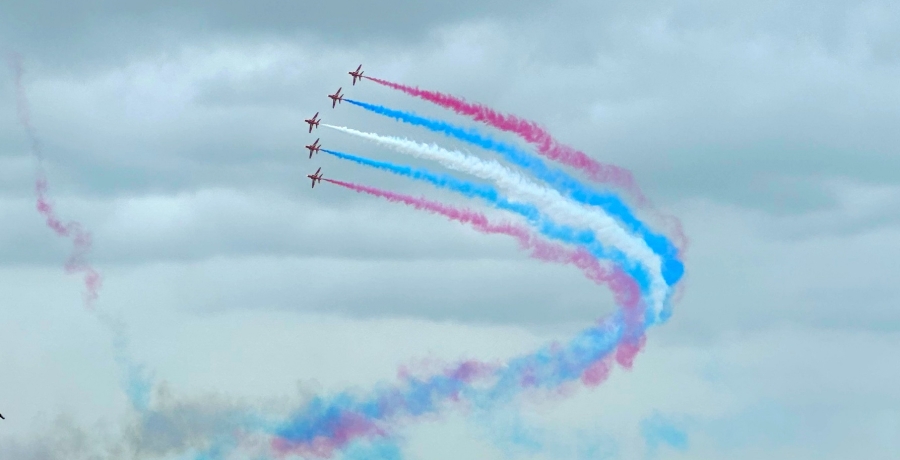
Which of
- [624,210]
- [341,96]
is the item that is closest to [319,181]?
[341,96]

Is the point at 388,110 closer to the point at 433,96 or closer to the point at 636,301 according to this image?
the point at 433,96

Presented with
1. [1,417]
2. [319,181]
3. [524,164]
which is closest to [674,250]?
[524,164]

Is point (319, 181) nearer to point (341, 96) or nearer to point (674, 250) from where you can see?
point (341, 96)

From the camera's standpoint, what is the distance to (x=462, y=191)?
99438 mm

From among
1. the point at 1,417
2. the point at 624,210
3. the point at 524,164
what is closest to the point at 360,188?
the point at 524,164

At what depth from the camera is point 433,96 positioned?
9912 cm

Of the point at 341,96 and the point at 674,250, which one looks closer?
the point at 674,250

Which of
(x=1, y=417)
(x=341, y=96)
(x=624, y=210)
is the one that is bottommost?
(x=1, y=417)

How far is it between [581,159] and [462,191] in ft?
25.4

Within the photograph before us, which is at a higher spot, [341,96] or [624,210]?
[341,96]

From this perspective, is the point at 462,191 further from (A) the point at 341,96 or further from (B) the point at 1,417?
(B) the point at 1,417

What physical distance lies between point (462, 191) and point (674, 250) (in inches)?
570

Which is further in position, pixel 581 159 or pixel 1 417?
pixel 1 417

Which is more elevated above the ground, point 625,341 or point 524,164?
point 524,164
